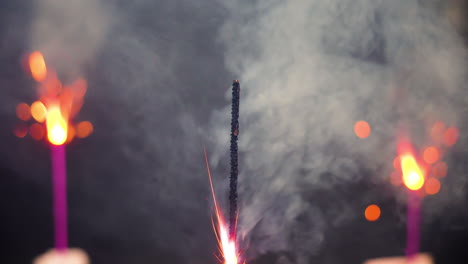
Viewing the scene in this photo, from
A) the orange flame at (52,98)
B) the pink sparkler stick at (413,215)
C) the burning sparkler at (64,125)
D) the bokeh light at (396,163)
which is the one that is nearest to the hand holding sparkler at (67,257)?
the burning sparkler at (64,125)

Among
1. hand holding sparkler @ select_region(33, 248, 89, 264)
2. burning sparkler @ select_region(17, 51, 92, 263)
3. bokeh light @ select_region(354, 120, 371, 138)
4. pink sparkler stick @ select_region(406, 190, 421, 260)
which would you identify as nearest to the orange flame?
burning sparkler @ select_region(17, 51, 92, 263)

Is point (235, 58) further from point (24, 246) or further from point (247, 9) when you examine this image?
point (24, 246)

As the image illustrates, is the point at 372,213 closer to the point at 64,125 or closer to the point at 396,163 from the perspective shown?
the point at 396,163

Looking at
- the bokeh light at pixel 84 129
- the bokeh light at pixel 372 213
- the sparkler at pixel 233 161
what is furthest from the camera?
the bokeh light at pixel 372 213

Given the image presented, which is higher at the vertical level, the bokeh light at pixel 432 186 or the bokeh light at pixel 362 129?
the bokeh light at pixel 362 129

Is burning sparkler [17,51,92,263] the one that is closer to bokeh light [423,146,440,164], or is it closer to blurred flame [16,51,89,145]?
blurred flame [16,51,89,145]

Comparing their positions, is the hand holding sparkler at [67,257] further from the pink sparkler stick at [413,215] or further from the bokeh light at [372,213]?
the pink sparkler stick at [413,215]

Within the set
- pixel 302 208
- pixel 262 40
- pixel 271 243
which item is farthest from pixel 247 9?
pixel 271 243
